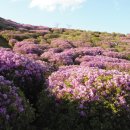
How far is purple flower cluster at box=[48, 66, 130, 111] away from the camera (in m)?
13.0

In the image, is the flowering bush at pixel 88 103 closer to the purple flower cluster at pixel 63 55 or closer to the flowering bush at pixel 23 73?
the flowering bush at pixel 23 73

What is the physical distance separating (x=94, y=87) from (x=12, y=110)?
3.68 meters

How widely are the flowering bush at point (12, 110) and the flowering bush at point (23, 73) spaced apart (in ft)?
9.15

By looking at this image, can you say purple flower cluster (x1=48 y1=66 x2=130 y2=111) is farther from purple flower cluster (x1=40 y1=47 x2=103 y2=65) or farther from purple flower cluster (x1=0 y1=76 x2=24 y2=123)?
purple flower cluster (x1=40 y1=47 x2=103 y2=65)

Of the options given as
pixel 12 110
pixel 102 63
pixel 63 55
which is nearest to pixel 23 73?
pixel 12 110

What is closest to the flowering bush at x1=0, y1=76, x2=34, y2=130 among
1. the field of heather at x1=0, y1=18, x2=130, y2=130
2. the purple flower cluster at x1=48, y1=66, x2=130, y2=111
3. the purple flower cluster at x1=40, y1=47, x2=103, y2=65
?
the field of heather at x1=0, y1=18, x2=130, y2=130

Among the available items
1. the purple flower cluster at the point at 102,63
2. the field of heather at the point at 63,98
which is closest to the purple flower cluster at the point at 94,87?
the field of heather at the point at 63,98

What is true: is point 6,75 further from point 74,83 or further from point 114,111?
point 114,111

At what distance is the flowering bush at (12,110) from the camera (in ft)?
34.1

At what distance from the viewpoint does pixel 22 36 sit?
35.9 m

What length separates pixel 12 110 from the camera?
1084 centimetres

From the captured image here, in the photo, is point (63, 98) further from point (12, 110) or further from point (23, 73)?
point (12, 110)

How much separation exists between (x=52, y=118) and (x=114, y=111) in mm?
2221

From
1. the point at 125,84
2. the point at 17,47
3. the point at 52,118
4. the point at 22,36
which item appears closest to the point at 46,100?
the point at 52,118
